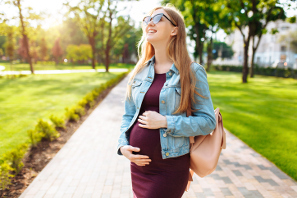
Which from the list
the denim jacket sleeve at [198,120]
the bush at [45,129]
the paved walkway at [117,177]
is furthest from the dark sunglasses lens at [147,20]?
the bush at [45,129]

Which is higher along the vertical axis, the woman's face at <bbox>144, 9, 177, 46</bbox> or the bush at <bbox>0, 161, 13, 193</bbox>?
the woman's face at <bbox>144, 9, 177, 46</bbox>

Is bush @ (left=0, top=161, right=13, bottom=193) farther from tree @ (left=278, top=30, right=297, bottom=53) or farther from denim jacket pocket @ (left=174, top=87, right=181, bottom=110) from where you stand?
tree @ (left=278, top=30, right=297, bottom=53)

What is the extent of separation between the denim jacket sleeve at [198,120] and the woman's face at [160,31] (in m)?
0.39

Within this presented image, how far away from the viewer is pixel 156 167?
193 centimetres

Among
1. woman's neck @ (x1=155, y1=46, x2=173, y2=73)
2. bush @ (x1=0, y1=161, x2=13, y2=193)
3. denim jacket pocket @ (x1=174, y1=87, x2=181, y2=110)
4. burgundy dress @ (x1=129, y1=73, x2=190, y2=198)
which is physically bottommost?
bush @ (x1=0, y1=161, x2=13, y2=193)

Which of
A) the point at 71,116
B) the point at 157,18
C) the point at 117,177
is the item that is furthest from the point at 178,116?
the point at 71,116

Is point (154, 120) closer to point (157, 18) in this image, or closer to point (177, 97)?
point (177, 97)

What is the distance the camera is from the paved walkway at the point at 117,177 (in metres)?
3.67

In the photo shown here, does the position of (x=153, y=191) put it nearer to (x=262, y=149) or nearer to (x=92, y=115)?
(x=262, y=149)

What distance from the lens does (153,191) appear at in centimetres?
187

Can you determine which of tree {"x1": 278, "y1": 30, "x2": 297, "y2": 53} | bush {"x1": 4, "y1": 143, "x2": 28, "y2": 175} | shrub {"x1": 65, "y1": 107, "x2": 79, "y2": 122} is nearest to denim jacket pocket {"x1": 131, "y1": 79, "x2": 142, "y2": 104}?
bush {"x1": 4, "y1": 143, "x2": 28, "y2": 175}

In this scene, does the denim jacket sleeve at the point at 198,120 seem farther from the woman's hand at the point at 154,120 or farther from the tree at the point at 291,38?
the tree at the point at 291,38

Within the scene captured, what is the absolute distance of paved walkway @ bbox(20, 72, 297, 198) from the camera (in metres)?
3.67

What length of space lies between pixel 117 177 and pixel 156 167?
8.13ft
